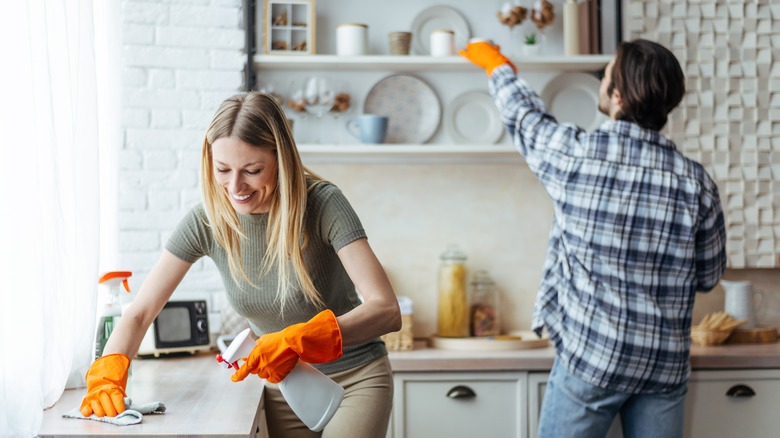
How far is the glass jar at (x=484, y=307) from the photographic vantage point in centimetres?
297

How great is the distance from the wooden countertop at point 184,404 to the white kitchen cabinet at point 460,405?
619 millimetres

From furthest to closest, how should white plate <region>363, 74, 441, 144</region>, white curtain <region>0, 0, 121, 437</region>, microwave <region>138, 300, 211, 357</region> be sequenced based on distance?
white plate <region>363, 74, 441, 144</region> < microwave <region>138, 300, 211, 357</region> < white curtain <region>0, 0, 121, 437</region>

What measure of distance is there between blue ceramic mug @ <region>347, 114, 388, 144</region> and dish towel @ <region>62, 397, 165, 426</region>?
4.50 ft

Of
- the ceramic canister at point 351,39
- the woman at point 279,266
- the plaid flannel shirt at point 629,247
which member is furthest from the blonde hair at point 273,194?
the ceramic canister at point 351,39

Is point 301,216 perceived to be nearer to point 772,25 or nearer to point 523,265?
point 523,265

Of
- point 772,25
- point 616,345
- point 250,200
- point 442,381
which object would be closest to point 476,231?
point 442,381

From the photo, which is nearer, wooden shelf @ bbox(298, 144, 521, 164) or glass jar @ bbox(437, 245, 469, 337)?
wooden shelf @ bbox(298, 144, 521, 164)

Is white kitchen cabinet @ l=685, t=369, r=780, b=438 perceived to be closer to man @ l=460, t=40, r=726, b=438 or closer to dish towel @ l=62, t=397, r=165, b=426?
man @ l=460, t=40, r=726, b=438

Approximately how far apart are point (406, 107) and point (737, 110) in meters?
1.21

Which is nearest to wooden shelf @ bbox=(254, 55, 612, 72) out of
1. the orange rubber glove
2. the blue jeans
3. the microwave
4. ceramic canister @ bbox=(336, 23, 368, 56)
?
ceramic canister @ bbox=(336, 23, 368, 56)

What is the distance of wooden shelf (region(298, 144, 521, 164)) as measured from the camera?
2838 mm

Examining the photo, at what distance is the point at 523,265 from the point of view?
3121 mm

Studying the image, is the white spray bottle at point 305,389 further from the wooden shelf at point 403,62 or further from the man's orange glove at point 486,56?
the wooden shelf at point 403,62

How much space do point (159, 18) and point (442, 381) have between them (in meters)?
1.56
